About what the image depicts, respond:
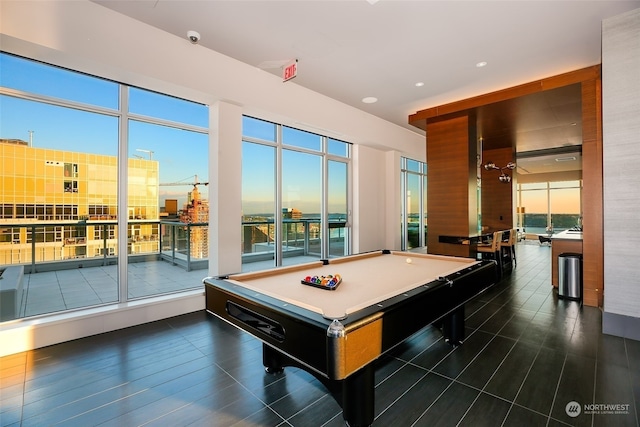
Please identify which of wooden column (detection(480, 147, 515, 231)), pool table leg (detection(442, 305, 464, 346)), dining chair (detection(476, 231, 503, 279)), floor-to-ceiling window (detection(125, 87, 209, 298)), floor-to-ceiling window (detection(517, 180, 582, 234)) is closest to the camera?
pool table leg (detection(442, 305, 464, 346))

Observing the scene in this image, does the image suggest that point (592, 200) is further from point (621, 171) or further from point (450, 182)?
Answer: point (450, 182)

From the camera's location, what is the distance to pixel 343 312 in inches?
59.4

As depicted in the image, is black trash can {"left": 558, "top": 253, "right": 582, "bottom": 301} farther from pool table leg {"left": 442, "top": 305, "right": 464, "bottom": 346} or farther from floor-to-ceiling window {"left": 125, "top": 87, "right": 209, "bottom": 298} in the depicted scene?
floor-to-ceiling window {"left": 125, "top": 87, "right": 209, "bottom": 298}

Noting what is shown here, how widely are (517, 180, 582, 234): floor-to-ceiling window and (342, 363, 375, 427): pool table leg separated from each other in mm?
13989

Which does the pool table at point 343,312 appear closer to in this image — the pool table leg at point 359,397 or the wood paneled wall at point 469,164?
the pool table leg at point 359,397

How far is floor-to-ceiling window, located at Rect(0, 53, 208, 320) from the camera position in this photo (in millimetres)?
2918

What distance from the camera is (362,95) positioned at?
200 inches

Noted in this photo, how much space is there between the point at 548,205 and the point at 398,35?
14173 mm

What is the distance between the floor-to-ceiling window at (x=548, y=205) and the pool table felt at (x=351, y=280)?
1259 cm

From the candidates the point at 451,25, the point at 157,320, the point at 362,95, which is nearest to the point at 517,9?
the point at 451,25

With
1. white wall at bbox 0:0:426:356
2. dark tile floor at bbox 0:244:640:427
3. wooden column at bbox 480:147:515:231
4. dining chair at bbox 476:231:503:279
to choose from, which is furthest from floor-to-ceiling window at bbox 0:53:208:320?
wooden column at bbox 480:147:515:231

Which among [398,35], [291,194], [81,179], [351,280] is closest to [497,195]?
[291,194]

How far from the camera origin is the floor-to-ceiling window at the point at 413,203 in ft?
26.1

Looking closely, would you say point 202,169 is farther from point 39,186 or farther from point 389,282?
point 389,282
